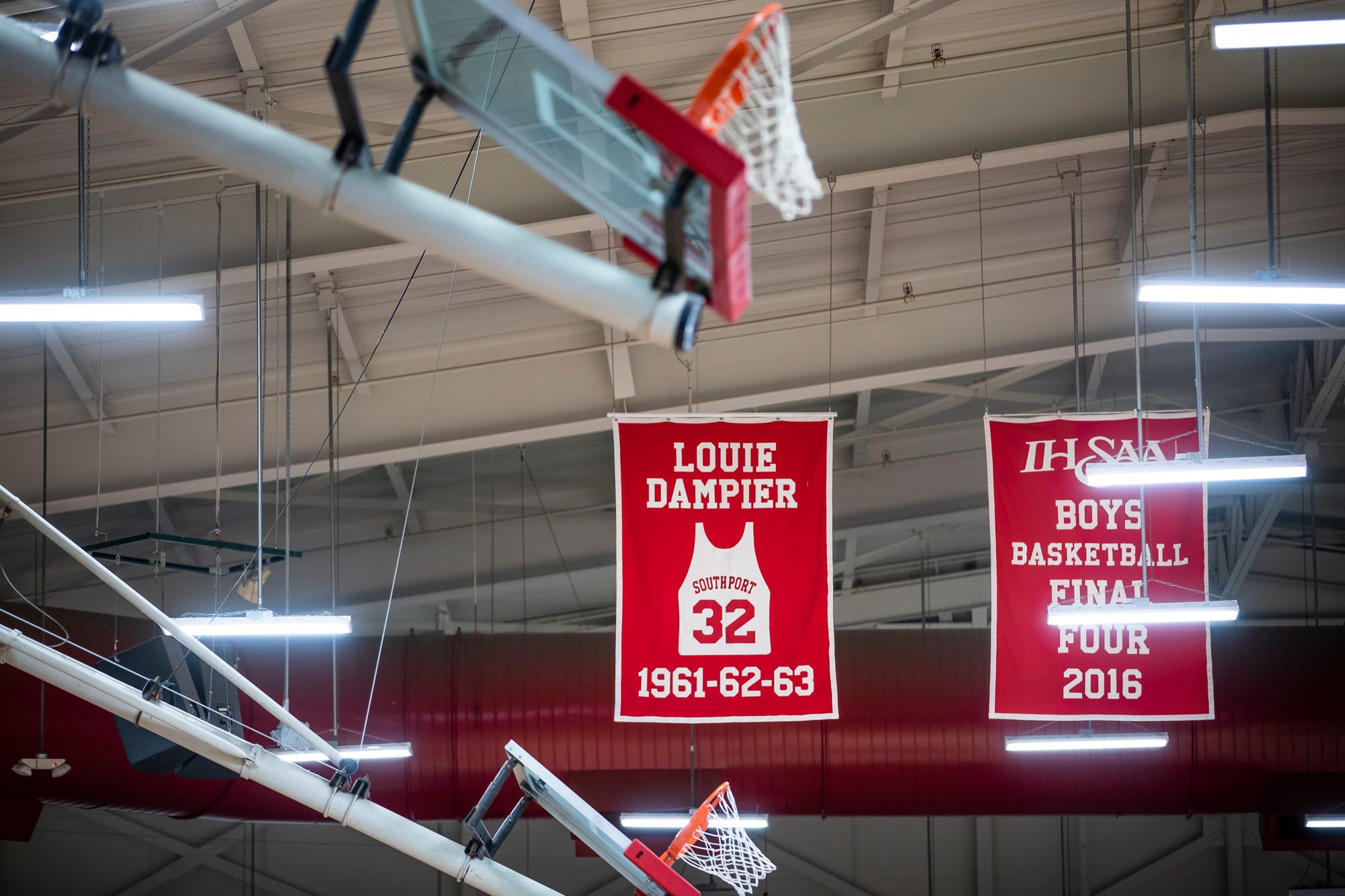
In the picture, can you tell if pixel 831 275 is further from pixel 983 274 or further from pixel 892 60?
pixel 892 60

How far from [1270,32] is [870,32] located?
4556 mm

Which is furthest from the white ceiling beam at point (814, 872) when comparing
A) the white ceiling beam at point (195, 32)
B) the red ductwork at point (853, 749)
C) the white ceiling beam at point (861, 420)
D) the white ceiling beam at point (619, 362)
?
the white ceiling beam at point (195, 32)

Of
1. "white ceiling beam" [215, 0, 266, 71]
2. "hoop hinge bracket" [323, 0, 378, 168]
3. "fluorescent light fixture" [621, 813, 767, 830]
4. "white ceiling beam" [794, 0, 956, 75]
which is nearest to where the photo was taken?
"hoop hinge bracket" [323, 0, 378, 168]

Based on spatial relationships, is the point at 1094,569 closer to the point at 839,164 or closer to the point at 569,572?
the point at 839,164

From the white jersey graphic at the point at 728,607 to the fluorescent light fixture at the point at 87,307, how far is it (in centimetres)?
501

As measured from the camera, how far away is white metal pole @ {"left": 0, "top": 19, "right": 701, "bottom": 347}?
4.39 metres

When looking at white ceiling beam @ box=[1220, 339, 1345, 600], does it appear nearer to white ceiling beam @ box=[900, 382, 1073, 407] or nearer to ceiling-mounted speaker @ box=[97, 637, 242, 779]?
white ceiling beam @ box=[900, 382, 1073, 407]

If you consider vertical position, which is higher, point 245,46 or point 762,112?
point 245,46

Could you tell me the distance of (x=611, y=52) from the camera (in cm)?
1216

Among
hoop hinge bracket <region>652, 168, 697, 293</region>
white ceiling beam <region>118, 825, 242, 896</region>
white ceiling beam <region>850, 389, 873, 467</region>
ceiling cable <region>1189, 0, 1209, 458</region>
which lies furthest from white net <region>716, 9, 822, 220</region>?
white ceiling beam <region>118, 825, 242, 896</region>

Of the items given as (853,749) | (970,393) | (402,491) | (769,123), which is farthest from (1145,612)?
(402,491)

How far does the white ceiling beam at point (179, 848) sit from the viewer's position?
24.5 m

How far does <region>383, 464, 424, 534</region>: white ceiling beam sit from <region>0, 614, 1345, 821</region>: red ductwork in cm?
308

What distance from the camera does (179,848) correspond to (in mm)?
24609
